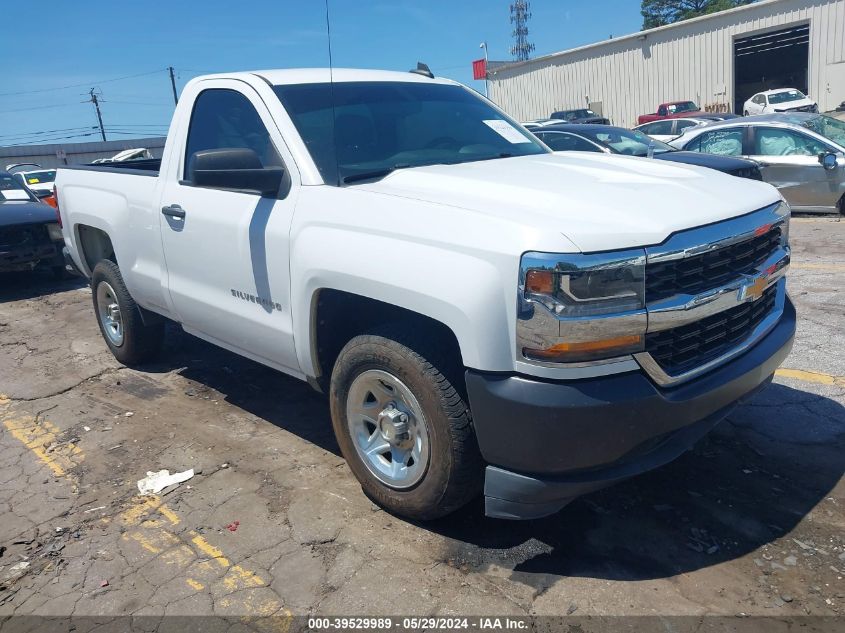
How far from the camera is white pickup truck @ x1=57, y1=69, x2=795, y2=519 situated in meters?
2.65

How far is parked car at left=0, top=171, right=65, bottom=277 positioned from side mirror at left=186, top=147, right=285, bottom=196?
23.2 ft

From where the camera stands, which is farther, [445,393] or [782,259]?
[782,259]

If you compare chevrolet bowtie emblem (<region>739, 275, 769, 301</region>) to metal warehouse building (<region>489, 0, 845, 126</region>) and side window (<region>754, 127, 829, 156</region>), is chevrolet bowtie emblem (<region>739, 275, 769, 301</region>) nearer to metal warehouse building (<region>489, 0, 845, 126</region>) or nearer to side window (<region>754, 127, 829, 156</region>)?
side window (<region>754, 127, 829, 156</region>)

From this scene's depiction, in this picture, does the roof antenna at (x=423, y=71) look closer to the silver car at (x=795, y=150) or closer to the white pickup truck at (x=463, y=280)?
the white pickup truck at (x=463, y=280)

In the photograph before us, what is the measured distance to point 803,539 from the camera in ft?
10.3

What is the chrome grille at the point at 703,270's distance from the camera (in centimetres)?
271

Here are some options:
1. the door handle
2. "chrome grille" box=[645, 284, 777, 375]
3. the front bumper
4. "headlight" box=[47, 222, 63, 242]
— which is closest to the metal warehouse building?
"headlight" box=[47, 222, 63, 242]

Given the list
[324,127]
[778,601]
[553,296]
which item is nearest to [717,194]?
[553,296]

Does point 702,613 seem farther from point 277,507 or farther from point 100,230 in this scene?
point 100,230

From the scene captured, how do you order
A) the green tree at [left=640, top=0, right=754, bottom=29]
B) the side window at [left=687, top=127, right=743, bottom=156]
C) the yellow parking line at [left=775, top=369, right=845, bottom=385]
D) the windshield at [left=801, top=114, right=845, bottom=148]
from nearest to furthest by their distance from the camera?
the yellow parking line at [left=775, top=369, right=845, bottom=385] → the windshield at [left=801, top=114, right=845, bottom=148] → the side window at [left=687, top=127, right=743, bottom=156] → the green tree at [left=640, top=0, right=754, bottom=29]

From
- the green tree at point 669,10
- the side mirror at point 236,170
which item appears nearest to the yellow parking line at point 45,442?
the side mirror at point 236,170

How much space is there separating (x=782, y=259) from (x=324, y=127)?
2.37 m

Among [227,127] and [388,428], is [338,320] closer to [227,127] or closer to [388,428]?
[388,428]

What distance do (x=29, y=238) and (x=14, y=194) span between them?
190 centimetres
